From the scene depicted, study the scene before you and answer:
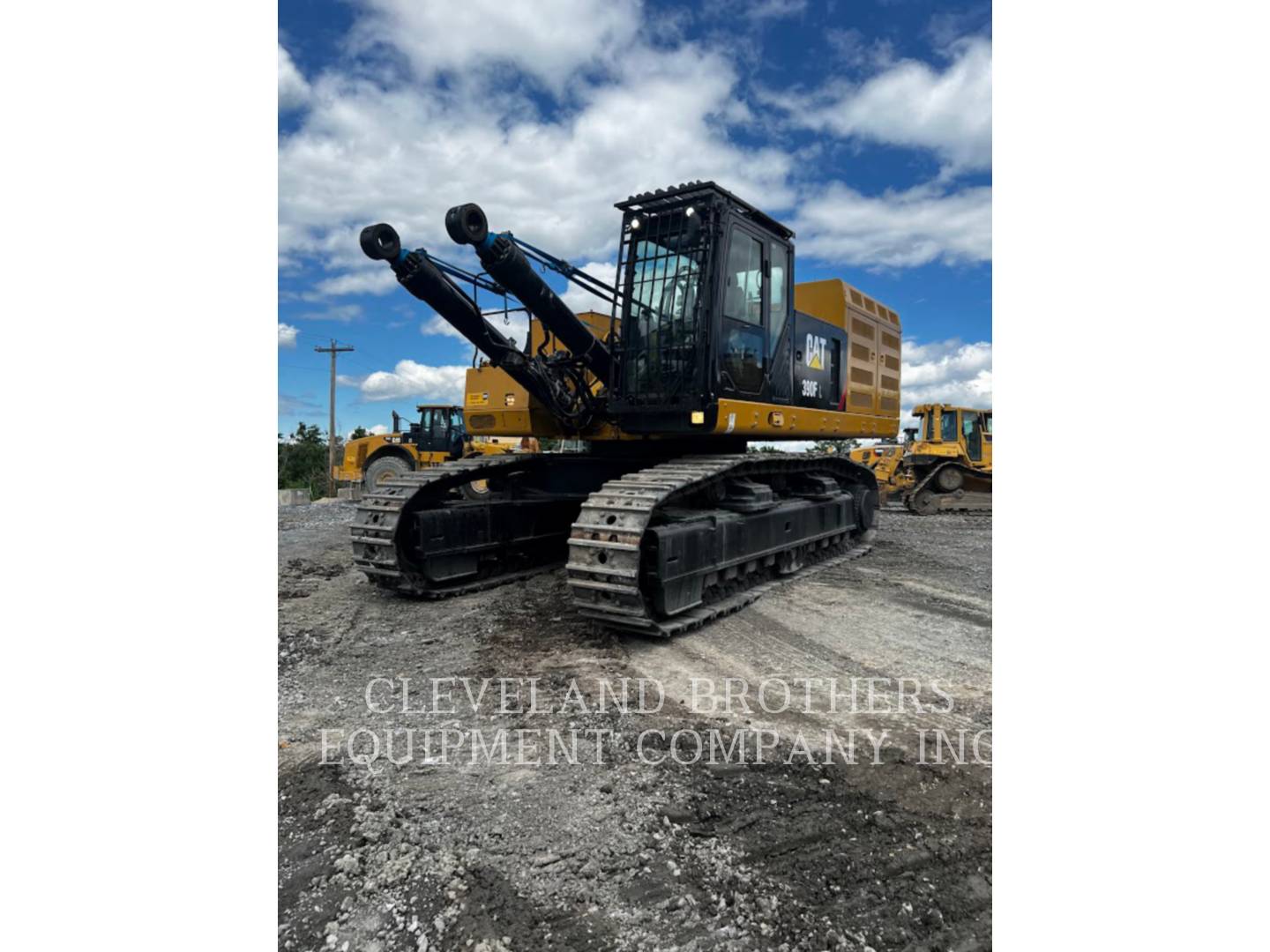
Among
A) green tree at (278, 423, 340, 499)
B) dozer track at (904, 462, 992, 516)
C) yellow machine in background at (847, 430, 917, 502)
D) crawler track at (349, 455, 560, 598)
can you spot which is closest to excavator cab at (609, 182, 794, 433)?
crawler track at (349, 455, 560, 598)

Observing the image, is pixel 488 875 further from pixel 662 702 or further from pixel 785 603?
pixel 785 603

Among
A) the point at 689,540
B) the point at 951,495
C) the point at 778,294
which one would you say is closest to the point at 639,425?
the point at 689,540

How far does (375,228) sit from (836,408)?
201 inches

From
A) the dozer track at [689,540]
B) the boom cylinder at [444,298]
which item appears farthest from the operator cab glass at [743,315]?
the boom cylinder at [444,298]

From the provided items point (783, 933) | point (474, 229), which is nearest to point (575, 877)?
point (783, 933)

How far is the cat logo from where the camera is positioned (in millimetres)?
7265

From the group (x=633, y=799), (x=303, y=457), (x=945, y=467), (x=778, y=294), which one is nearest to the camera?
(x=633, y=799)

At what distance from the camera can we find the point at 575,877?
2262mm

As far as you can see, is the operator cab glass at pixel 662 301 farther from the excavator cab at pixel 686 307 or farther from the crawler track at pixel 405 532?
the crawler track at pixel 405 532

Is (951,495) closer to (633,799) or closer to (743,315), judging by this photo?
(743,315)

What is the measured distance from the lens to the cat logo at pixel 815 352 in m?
7.27

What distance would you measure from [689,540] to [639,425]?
4.16ft

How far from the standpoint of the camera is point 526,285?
5555mm

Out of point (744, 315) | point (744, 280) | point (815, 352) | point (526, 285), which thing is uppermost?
point (744, 280)
